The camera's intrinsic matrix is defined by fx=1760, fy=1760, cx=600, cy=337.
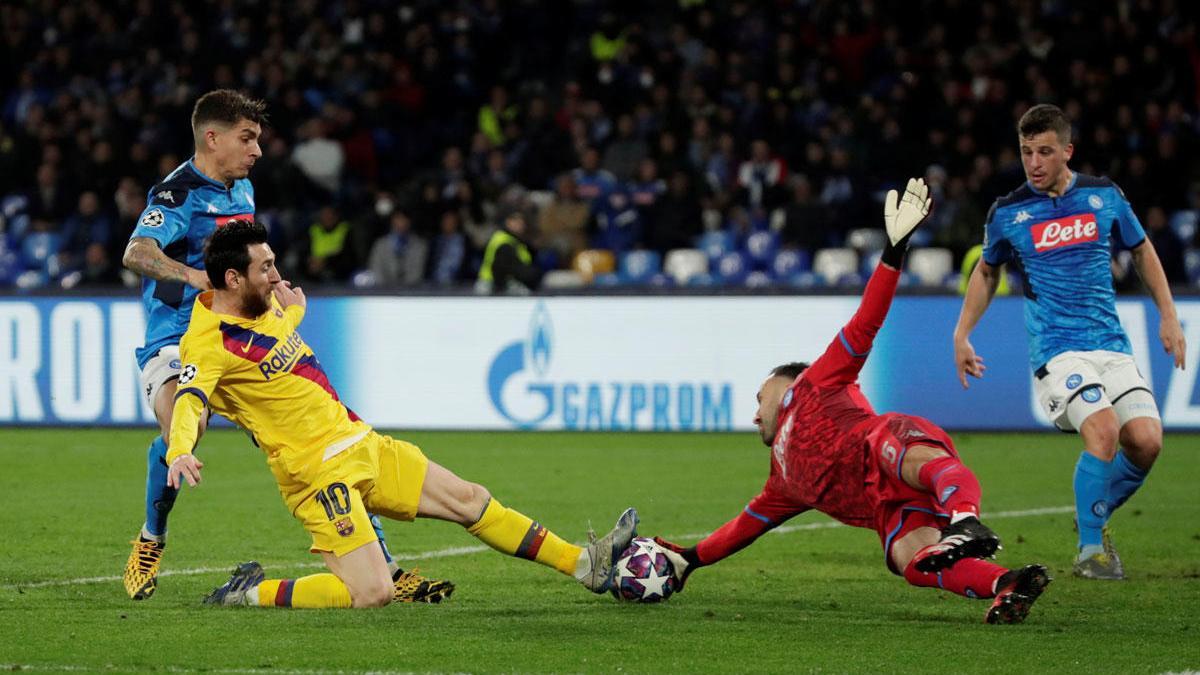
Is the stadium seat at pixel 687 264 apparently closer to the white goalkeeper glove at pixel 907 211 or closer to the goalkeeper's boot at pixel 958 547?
the white goalkeeper glove at pixel 907 211

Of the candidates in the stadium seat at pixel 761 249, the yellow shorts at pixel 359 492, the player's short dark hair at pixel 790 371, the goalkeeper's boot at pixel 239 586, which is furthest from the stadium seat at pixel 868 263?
the goalkeeper's boot at pixel 239 586

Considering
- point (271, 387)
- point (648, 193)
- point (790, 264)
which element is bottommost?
point (790, 264)

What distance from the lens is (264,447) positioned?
6738mm

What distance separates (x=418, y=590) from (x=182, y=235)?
5.98 feet

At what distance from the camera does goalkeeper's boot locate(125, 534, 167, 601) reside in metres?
7.12

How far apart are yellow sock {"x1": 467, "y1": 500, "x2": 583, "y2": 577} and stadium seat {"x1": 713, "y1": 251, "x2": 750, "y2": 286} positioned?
10798 mm

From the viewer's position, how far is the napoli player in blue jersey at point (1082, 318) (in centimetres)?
789

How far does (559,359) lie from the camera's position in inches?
587

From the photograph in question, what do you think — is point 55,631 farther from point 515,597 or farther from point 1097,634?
point 1097,634

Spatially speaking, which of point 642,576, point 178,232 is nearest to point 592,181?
point 178,232

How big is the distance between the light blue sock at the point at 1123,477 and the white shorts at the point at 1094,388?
6.9 inches

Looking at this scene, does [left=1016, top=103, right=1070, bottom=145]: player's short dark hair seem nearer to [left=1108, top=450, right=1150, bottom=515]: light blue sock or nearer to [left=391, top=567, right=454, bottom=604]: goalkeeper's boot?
[left=1108, top=450, right=1150, bottom=515]: light blue sock

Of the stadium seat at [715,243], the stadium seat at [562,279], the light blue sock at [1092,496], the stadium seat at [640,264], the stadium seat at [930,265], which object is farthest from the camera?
the stadium seat at [715,243]

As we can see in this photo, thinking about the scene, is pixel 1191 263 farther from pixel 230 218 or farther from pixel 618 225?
pixel 230 218
